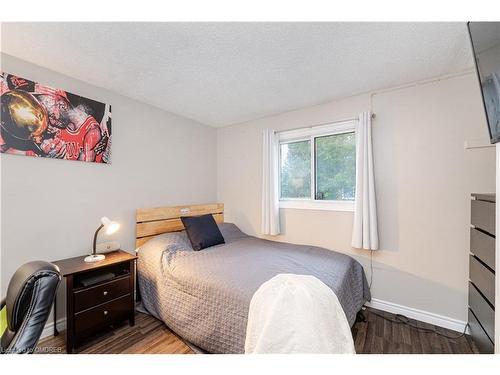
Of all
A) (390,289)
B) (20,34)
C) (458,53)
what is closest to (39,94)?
(20,34)

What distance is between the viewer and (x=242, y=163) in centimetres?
324

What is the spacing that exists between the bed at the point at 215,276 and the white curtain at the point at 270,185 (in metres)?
0.27

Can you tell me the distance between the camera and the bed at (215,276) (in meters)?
1.48

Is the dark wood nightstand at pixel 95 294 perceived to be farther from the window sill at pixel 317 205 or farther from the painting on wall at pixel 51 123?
the window sill at pixel 317 205

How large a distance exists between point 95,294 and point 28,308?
0.94 m

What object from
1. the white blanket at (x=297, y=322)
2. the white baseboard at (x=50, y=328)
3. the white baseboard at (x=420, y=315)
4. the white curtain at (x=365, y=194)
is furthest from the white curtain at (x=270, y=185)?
the white baseboard at (x=50, y=328)

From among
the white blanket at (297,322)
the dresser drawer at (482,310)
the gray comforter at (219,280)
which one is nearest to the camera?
the white blanket at (297,322)

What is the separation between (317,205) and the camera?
262 cm

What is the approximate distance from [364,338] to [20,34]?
339cm

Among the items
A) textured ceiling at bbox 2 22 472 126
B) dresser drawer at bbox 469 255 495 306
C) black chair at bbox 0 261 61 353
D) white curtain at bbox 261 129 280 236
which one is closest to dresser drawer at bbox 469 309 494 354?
dresser drawer at bbox 469 255 495 306

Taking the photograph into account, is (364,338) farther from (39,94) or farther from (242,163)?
(39,94)

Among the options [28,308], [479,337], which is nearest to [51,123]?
[28,308]

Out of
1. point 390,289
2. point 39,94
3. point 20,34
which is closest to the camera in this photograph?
point 20,34
